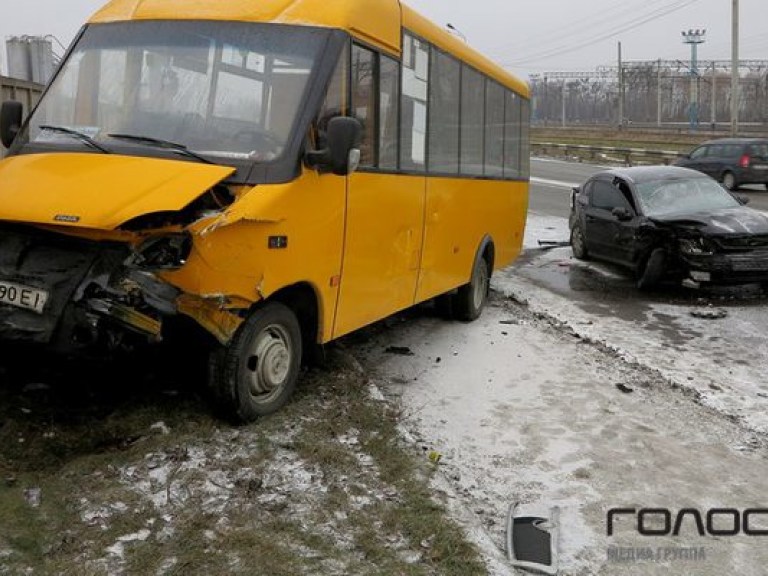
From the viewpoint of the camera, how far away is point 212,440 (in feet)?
15.2

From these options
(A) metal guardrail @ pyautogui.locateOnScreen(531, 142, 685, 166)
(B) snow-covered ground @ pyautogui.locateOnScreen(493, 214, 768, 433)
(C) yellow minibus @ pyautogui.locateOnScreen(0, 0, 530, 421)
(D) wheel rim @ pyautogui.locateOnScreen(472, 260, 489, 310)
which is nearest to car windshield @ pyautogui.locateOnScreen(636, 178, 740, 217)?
(B) snow-covered ground @ pyautogui.locateOnScreen(493, 214, 768, 433)

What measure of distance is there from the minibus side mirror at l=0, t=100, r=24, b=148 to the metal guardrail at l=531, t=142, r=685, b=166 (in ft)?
96.5

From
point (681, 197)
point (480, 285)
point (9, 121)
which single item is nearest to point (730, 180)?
point (681, 197)

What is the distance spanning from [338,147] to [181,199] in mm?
1081

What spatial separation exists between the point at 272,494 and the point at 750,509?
256cm

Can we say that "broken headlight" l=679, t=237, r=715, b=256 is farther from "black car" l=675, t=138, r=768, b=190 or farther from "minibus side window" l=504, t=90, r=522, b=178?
"black car" l=675, t=138, r=768, b=190

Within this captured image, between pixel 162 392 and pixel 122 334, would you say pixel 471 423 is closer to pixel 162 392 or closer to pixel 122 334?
pixel 162 392

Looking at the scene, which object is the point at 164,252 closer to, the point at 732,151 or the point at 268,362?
the point at 268,362

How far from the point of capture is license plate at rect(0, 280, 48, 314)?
163 inches

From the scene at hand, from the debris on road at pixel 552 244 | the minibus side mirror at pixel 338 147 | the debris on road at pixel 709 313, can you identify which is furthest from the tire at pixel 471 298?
the debris on road at pixel 552 244

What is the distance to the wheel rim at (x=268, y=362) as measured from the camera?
487 cm

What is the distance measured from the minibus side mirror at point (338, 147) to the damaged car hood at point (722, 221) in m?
6.87

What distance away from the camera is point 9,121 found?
18.7 ft

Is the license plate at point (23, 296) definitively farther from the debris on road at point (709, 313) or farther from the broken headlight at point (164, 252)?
the debris on road at point (709, 313)
